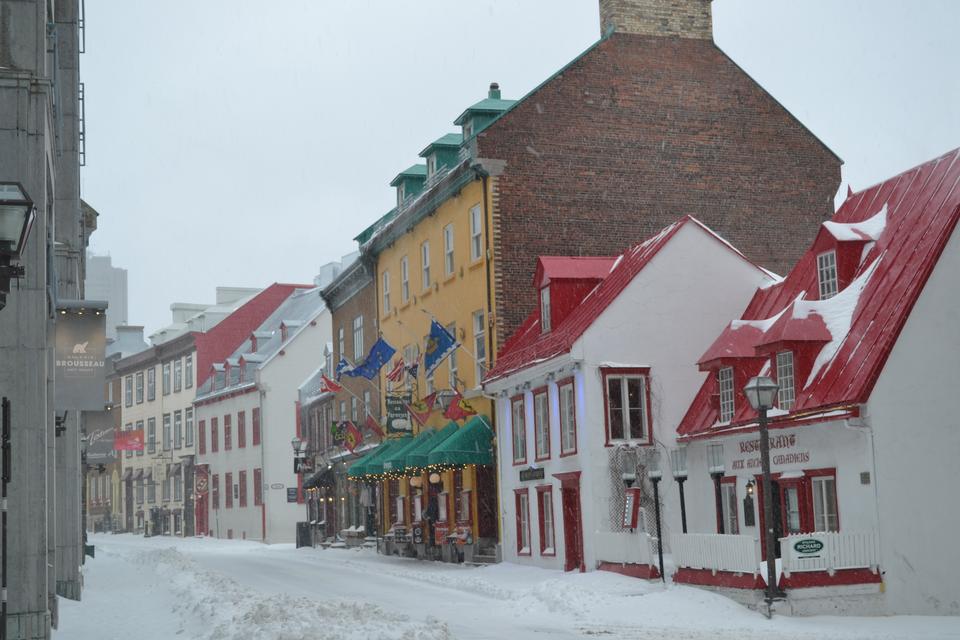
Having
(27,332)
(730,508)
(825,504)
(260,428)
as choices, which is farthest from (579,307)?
(260,428)

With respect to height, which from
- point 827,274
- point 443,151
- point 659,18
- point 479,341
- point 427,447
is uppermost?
point 659,18

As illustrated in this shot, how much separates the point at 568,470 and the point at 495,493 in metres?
6.53

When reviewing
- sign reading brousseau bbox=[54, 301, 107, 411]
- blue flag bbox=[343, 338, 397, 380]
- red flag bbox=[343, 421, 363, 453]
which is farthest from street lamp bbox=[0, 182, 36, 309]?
red flag bbox=[343, 421, 363, 453]

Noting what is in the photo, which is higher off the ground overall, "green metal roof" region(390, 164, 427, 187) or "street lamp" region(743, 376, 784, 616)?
"green metal roof" region(390, 164, 427, 187)

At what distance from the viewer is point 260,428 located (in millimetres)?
66750

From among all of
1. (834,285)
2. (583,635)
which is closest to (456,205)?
(834,285)

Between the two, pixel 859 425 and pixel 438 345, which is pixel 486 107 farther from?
pixel 859 425

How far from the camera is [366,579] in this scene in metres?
31.8

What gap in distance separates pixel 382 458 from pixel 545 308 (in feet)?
36.6

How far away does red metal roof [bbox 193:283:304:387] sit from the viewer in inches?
2990

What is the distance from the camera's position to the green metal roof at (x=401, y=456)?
131 feet

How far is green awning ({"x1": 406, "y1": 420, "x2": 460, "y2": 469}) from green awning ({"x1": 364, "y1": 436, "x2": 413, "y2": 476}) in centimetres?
226

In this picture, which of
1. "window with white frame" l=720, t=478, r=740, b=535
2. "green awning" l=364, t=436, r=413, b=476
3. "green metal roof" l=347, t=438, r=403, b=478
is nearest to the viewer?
"window with white frame" l=720, t=478, r=740, b=535

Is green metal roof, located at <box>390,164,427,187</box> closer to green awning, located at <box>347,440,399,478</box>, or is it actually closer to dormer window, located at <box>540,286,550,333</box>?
green awning, located at <box>347,440,399,478</box>
